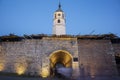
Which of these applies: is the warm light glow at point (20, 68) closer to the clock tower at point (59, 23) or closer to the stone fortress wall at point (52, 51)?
the stone fortress wall at point (52, 51)

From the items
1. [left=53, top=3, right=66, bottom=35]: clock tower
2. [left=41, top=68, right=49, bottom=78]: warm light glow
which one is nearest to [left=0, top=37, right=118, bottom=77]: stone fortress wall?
[left=41, top=68, right=49, bottom=78]: warm light glow

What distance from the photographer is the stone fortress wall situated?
24617 millimetres

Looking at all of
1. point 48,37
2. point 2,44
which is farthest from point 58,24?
point 2,44

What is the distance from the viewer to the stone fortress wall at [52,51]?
24.6 metres

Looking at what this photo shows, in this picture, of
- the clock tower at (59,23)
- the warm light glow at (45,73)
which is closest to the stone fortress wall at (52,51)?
the warm light glow at (45,73)

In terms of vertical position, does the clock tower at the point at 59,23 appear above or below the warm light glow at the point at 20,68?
above

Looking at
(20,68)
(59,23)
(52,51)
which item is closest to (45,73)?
(52,51)

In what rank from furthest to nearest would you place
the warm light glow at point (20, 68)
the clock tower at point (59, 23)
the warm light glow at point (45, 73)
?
the clock tower at point (59, 23), the warm light glow at point (20, 68), the warm light glow at point (45, 73)

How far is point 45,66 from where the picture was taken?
2497cm

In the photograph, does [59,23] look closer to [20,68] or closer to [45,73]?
[45,73]

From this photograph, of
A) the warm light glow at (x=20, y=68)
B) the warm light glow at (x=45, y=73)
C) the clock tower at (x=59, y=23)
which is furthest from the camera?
the clock tower at (x=59, y=23)

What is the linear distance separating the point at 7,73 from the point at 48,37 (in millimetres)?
7981

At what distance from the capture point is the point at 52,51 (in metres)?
25.7

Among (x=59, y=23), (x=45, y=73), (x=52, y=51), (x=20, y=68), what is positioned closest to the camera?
(x=45, y=73)
